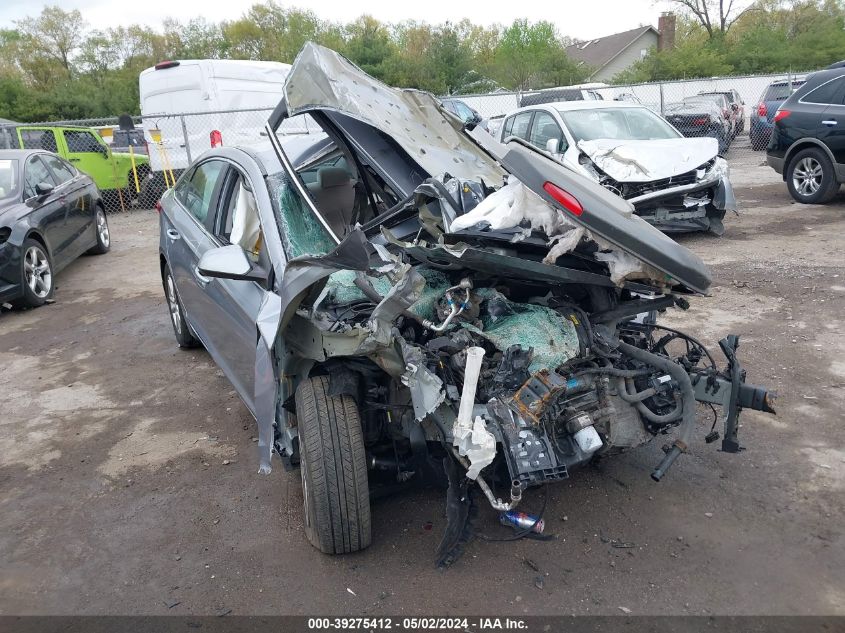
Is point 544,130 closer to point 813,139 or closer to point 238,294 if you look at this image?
point 813,139

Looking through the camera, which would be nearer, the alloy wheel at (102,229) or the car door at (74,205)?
the car door at (74,205)

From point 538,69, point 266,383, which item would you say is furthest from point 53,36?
point 266,383

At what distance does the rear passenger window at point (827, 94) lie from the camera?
9.59 meters

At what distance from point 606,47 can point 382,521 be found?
58173 mm

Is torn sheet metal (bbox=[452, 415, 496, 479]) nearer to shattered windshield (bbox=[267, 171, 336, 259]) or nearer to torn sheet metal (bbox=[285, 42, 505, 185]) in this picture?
shattered windshield (bbox=[267, 171, 336, 259])

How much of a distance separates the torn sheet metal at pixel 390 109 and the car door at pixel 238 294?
60 cm

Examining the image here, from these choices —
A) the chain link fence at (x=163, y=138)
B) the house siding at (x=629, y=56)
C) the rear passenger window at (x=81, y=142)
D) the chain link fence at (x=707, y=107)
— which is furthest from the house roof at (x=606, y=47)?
the rear passenger window at (x=81, y=142)

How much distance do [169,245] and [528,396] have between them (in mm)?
3478

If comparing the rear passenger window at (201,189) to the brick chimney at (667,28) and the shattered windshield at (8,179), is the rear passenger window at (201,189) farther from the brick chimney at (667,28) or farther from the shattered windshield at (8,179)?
the brick chimney at (667,28)

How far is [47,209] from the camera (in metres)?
8.04

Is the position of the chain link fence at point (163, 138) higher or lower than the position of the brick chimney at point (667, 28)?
lower

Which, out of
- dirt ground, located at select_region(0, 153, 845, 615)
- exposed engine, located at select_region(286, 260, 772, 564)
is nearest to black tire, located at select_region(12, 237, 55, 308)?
dirt ground, located at select_region(0, 153, 845, 615)

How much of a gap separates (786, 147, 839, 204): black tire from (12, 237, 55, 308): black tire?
34.2 ft

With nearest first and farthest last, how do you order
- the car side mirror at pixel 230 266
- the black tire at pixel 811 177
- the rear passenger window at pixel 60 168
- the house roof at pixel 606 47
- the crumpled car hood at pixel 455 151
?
the crumpled car hood at pixel 455 151 < the car side mirror at pixel 230 266 < the rear passenger window at pixel 60 168 < the black tire at pixel 811 177 < the house roof at pixel 606 47
